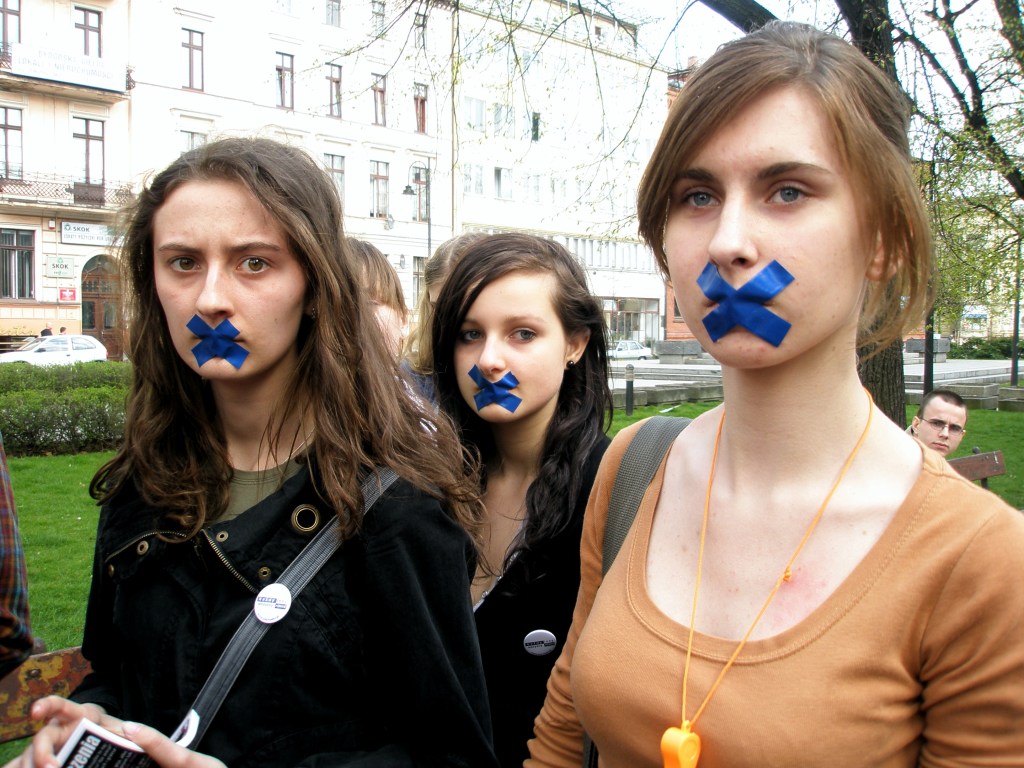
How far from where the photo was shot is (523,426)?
8.91ft

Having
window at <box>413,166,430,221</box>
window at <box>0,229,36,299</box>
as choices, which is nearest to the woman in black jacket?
window at <box>0,229,36,299</box>

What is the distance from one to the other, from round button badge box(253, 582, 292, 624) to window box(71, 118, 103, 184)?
1313 inches

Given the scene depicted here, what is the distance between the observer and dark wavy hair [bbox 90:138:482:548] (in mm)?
1802

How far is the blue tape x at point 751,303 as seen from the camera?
1296 mm

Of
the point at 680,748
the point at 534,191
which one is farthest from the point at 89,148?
the point at 680,748

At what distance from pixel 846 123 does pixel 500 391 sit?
145 cm

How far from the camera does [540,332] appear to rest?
2.67 metres

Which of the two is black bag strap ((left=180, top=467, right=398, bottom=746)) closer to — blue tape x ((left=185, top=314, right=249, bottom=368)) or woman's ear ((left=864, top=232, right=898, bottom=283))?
blue tape x ((left=185, top=314, right=249, bottom=368))

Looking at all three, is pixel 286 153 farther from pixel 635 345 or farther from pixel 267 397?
pixel 635 345

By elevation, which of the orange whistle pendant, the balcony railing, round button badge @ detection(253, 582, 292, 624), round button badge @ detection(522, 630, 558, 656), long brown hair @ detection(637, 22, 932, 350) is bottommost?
round button badge @ detection(522, 630, 558, 656)

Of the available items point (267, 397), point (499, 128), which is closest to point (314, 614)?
point (267, 397)

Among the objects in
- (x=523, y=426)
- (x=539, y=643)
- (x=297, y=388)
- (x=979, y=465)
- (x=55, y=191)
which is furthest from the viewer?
(x=55, y=191)

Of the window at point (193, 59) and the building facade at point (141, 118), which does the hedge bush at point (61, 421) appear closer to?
the building facade at point (141, 118)

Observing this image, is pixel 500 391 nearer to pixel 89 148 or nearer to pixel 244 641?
pixel 244 641
